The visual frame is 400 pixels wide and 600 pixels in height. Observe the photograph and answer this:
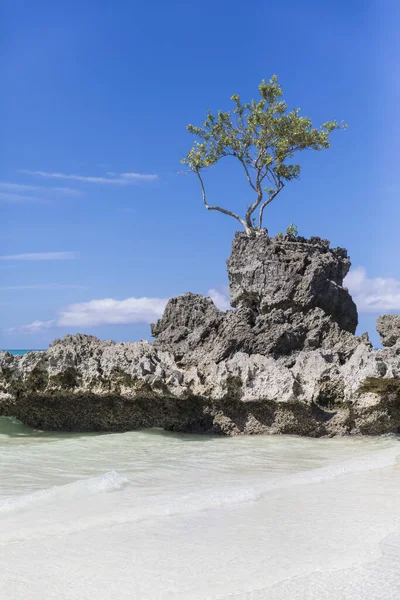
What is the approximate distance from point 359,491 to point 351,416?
2835 mm

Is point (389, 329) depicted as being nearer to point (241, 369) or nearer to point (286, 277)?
A: point (286, 277)

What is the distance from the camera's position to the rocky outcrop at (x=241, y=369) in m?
7.41

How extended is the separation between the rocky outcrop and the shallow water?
89cm

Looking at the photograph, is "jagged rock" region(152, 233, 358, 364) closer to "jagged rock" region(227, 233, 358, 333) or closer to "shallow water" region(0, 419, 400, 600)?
"jagged rock" region(227, 233, 358, 333)

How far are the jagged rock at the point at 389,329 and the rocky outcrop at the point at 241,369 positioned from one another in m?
0.02

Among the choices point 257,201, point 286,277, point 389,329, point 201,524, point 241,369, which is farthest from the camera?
point 257,201

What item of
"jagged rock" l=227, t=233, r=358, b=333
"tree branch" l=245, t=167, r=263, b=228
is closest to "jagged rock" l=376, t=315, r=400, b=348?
"jagged rock" l=227, t=233, r=358, b=333

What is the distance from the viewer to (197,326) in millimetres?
8484

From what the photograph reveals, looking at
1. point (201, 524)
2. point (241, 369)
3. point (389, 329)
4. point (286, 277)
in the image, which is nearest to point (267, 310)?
point (286, 277)

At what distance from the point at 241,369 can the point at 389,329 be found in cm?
279

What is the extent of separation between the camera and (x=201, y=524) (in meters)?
3.88

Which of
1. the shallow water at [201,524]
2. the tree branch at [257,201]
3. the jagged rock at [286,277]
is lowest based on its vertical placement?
the shallow water at [201,524]

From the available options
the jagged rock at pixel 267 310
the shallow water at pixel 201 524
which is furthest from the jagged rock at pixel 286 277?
the shallow water at pixel 201 524

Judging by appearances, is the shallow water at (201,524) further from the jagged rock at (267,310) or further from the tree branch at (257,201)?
the tree branch at (257,201)
